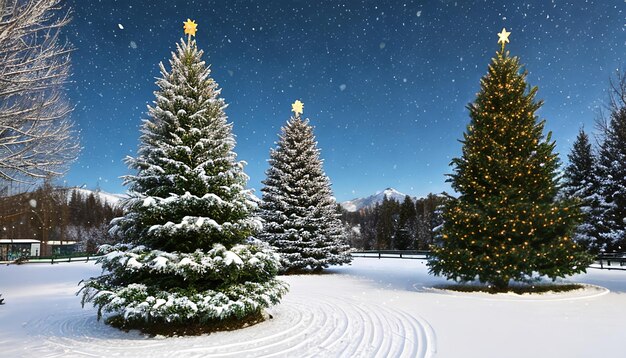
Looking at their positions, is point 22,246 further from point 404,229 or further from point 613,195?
point 613,195

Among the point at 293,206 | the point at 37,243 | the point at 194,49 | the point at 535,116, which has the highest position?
the point at 194,49

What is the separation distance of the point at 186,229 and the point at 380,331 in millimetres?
4761

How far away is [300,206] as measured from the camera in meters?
21.5

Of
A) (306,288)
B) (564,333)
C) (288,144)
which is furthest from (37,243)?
(564,333)

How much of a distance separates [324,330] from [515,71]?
13190 mm

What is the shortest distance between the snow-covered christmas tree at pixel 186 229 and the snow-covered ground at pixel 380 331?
678mm

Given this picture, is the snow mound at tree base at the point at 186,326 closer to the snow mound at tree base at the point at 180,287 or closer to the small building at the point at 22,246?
the snow mound at tree base at the point at 180,287

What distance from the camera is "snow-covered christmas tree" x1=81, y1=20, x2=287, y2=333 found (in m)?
7.49

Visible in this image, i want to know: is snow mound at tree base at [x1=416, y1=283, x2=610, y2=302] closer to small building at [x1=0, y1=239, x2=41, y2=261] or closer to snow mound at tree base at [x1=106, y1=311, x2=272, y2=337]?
snow mound at tree base at [x1=106, y1=311, x2=272, y2=337]

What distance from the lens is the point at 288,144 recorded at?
2267 cm

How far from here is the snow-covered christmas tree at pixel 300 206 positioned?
20766mm

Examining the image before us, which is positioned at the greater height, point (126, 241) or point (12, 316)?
point (126, 241)

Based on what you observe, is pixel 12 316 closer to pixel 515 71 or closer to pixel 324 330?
pixel 324 330

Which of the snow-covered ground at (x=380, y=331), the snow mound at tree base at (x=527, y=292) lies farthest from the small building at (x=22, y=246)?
the snow mound at tree base at (x=527, y=292)
